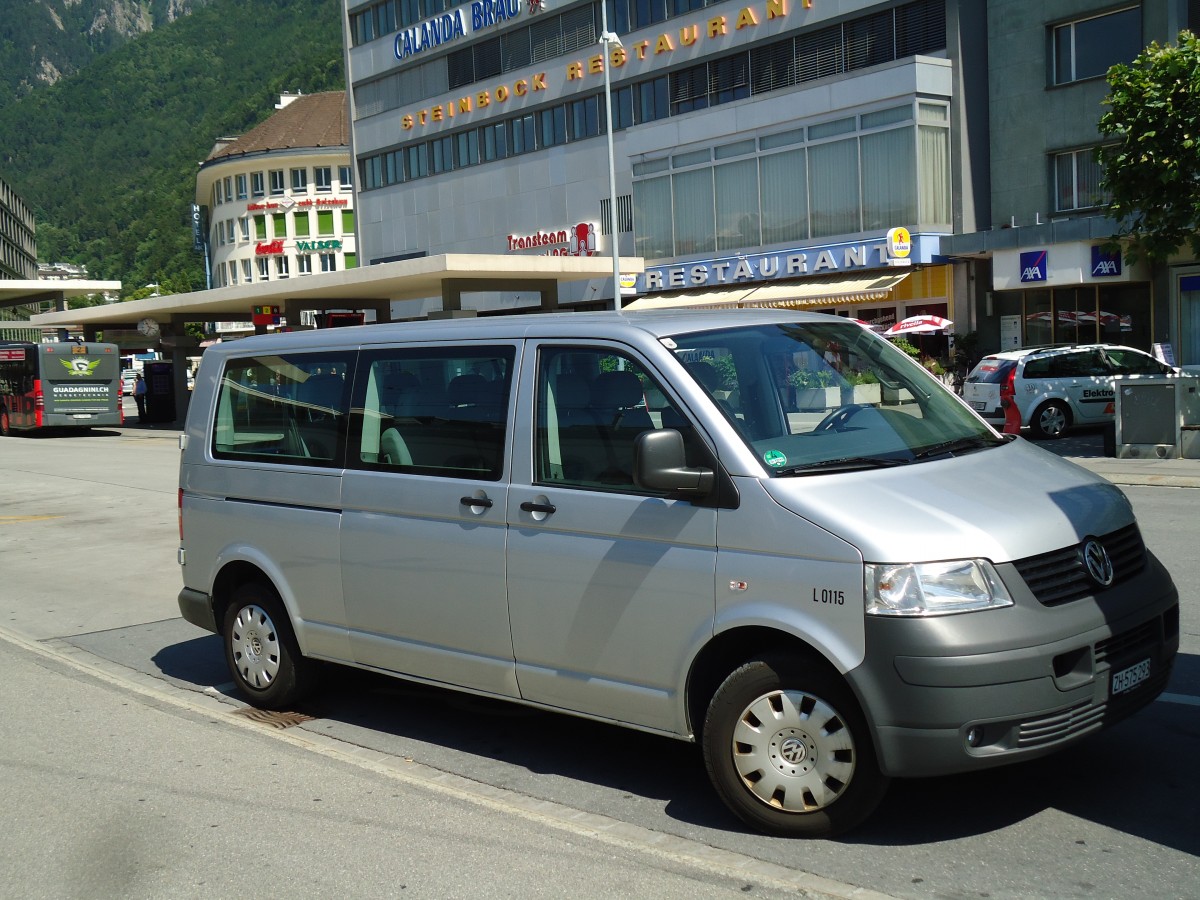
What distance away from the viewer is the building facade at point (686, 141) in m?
33.7

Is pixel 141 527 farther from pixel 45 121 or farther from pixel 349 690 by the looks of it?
pixel 45 121

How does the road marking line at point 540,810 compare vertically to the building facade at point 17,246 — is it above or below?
below

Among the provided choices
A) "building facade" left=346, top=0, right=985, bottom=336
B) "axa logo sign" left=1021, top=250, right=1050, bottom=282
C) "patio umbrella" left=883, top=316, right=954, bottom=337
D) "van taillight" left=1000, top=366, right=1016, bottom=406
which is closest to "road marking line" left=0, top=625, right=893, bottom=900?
"van taillight" left=1000, top=366, right=1016, bottom=406

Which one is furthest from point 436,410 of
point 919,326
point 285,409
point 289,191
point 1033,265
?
point 289,191

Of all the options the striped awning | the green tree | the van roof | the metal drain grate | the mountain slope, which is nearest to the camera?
the van roof

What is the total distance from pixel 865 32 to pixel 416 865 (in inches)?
1336

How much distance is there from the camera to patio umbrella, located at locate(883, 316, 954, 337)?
103 feet

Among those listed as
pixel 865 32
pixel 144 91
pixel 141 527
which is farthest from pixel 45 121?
pixel 141 527

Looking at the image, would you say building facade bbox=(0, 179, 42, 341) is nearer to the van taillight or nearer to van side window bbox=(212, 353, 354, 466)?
the van taillight

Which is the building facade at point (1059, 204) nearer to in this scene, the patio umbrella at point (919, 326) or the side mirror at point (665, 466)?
the patio umbrella at point (919, 326)

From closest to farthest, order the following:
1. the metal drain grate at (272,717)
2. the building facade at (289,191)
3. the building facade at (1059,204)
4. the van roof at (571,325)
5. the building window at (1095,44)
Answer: the van roof at (571,325) < the metal drain grate at (272,717) < the building facade at (1059,204) < the building window at (1095,44) < the building facade at (289,191)

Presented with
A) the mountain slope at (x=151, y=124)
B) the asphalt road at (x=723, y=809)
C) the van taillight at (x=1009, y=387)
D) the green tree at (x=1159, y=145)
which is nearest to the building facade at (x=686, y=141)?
the van taillight at (x=1009, y=387)

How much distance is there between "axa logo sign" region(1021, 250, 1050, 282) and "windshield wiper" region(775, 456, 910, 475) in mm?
26949

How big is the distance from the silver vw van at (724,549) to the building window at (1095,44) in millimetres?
27708
